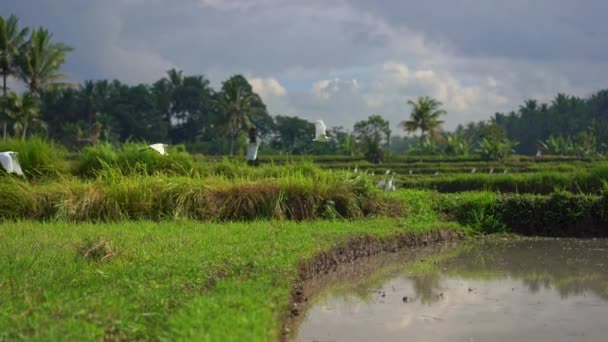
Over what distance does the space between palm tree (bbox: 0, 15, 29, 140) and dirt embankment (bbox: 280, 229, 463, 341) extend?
3006 cm

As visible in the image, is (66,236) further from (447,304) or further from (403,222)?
(403,222)

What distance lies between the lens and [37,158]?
1309 centimetres

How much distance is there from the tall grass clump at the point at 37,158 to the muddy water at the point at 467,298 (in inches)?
279

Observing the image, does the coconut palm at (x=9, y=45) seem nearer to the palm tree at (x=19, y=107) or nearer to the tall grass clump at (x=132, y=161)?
the palm tree at (x=19, y=107)

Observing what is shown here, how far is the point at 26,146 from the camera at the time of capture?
13188 millimetres

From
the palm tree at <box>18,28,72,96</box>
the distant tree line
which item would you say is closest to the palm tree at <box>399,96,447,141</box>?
the distant tree line

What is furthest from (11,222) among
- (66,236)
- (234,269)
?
(234,269)

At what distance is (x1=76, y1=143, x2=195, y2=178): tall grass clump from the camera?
13328 mm

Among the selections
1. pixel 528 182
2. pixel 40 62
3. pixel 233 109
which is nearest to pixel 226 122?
pixel 233 109

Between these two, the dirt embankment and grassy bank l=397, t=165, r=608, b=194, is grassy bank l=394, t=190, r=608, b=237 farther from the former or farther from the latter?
grassy bank l=397, t=165, r=608, b=194

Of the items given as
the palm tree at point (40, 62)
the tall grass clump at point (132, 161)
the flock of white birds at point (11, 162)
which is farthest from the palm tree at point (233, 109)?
the flock of white birds at point (11, 162)

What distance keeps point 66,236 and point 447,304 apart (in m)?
4.86

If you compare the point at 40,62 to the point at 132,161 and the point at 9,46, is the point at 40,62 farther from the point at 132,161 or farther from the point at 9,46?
the point at 132,161

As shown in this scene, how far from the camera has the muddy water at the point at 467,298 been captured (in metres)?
5.83
